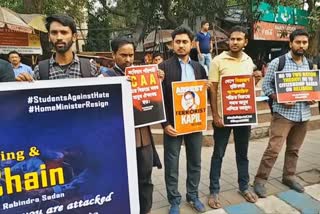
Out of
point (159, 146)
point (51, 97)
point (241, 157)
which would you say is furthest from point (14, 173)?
point (159, 146)

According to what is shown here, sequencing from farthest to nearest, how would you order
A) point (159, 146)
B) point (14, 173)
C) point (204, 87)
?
1. point (159, 146)
2. point (204, 87)
3. point (14, 173)

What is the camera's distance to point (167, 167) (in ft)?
10.5

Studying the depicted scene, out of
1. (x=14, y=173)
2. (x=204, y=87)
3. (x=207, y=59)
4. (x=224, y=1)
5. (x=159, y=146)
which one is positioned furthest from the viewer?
(x=224, y=1)

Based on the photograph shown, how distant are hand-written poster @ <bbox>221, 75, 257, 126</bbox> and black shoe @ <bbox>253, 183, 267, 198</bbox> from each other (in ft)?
2.79

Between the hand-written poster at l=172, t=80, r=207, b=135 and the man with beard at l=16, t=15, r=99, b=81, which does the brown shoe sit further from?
the man with beard at l=16, t=15, r=99, b=81

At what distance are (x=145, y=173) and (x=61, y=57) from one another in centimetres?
119

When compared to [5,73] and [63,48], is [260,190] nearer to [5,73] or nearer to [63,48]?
[63,48]

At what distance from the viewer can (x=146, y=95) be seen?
2803mm

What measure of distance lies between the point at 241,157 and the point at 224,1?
5.79m

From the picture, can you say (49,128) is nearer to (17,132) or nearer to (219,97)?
(17,132)

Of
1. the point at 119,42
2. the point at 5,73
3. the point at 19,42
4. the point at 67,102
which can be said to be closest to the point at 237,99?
the point at 119,42

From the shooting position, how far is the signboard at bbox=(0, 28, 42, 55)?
8961 mm

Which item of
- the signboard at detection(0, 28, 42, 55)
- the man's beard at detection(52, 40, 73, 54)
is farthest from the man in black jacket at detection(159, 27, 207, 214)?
the signboard at detection(0, 28, 42, 55)

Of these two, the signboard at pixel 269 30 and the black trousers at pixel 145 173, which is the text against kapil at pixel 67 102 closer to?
the black trousers at pixel 145 173
